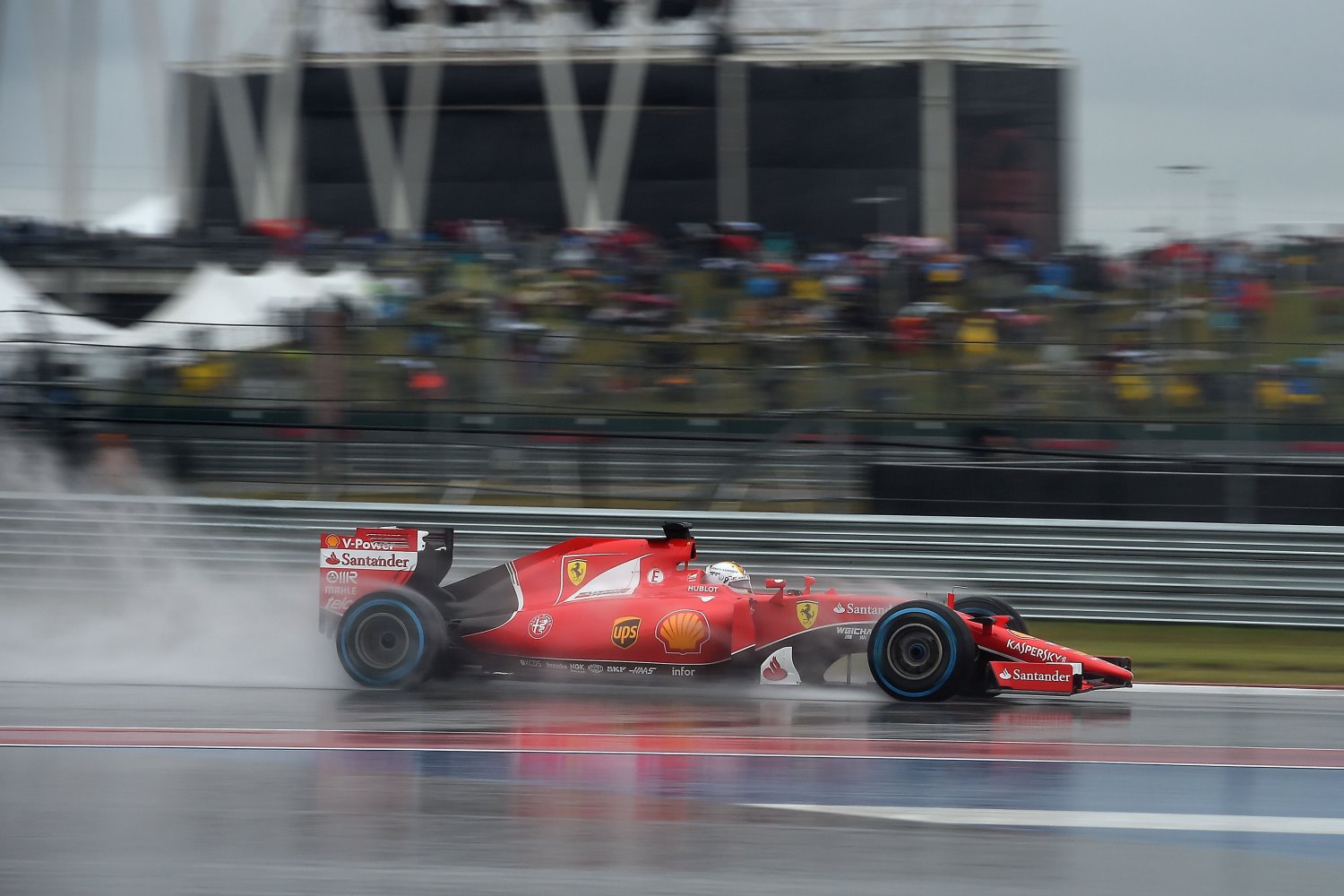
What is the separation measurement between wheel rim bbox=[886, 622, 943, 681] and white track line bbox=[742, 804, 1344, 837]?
2.40 metres

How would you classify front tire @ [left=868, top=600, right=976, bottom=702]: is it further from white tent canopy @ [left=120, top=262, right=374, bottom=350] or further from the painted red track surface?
white tent canopy @ [left=120, top=262, right=374, bottom=350]

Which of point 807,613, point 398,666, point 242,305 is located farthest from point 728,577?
point 242,305

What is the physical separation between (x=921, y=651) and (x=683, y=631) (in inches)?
55.4

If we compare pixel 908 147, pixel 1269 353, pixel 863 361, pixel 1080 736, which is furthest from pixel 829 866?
pixel 908 147

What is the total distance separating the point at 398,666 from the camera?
8977 millimetres

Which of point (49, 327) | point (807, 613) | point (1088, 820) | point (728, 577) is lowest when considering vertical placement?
point (1088, 820)

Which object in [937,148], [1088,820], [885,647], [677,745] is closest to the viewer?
[1088,820]

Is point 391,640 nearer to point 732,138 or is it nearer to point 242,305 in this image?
point 242,305

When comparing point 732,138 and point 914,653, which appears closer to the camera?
point 914,653

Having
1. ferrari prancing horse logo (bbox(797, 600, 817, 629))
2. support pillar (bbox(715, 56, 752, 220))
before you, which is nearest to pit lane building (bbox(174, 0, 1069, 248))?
support pillar (bbox(715, 56, 752, 220))

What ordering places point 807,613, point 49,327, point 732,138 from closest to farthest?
point 807,613 → point 49,327 → point 732,138

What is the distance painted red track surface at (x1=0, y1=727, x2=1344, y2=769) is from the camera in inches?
277

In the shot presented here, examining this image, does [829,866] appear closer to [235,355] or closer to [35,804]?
[35,804]

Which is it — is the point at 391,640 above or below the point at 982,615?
below
